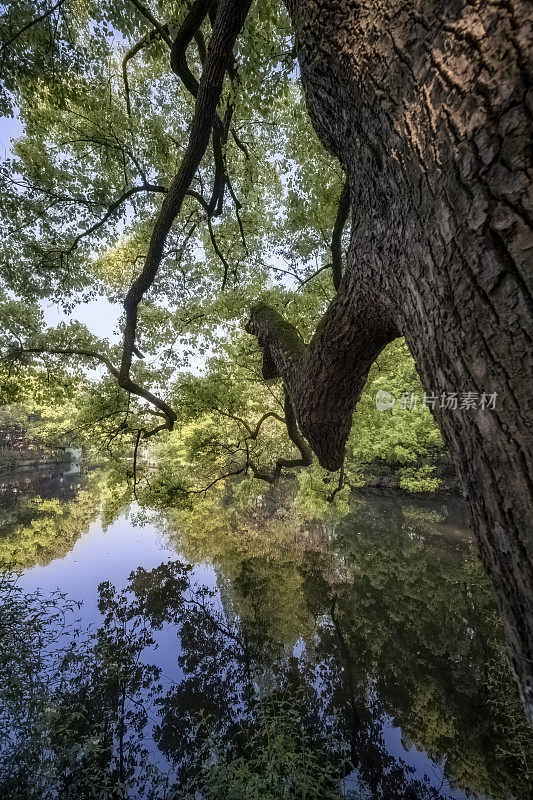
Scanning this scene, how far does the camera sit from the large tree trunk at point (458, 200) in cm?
71

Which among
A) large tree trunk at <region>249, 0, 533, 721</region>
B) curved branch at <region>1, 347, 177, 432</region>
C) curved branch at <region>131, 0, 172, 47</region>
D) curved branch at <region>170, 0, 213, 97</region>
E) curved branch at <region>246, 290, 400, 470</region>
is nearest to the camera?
large tree trunk at <region>249, 0, 533, 721</region>

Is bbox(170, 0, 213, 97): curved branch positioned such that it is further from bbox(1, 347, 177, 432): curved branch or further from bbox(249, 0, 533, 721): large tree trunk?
bbox(1, 347, 177, 432): curved branch

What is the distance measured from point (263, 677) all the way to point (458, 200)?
6.83m

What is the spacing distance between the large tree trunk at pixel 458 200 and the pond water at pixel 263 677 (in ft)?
15.3

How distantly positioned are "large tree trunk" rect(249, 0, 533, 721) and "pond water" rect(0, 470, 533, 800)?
466 centimetres

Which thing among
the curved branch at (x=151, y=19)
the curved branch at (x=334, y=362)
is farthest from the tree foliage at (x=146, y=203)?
the curved branch at (x=334, y=362)

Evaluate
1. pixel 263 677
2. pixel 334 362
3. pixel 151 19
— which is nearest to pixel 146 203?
pixel 151 19

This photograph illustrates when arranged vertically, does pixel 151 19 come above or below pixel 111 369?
above

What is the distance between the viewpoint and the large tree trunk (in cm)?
71

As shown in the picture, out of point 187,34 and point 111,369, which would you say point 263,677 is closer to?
point 111,369

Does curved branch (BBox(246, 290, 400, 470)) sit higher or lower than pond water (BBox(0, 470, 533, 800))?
higher

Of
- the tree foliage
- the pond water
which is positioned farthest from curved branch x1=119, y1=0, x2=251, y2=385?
the pond water

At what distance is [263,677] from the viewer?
17.4ft

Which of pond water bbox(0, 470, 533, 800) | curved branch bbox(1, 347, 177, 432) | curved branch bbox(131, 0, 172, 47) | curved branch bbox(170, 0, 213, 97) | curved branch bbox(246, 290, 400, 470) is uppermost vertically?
curved branch bbox(131, 0, 172, 47)
